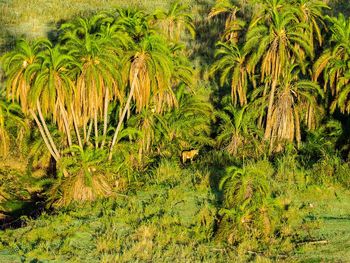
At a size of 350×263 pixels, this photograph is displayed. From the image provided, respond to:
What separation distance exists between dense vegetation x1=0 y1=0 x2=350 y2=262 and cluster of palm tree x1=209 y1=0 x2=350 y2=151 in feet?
0.24

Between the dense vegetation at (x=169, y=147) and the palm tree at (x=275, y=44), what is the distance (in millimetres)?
65

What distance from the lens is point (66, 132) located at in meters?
27.9

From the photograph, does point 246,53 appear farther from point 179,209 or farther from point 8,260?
point 8,260

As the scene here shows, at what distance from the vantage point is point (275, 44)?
1148 inches

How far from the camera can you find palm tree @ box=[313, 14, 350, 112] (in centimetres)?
2852

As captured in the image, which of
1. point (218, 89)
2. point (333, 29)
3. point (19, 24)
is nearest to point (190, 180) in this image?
point (333, 29)

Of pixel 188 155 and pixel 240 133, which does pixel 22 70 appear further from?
pixel 240 133

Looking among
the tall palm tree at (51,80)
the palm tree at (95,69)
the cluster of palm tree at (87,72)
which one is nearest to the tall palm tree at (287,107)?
the cluster of palm tree at (87,72)

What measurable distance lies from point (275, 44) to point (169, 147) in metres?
6.62

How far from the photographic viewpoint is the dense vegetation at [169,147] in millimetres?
21359

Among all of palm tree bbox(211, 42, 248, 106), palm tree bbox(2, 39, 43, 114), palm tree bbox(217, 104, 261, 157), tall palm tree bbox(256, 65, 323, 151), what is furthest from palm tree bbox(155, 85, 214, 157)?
palm tree bbox(2, 39, 43, 114)

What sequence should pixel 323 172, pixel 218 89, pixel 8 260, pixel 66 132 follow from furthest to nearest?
pixel 218 89 < pixel 66 132 < pixel 323 172 < pixel 8 260

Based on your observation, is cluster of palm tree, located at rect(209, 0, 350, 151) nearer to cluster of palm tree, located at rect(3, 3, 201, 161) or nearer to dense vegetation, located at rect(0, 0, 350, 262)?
dense vegetation, located at rect(0, 0, 350, 262)

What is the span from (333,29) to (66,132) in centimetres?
1192
